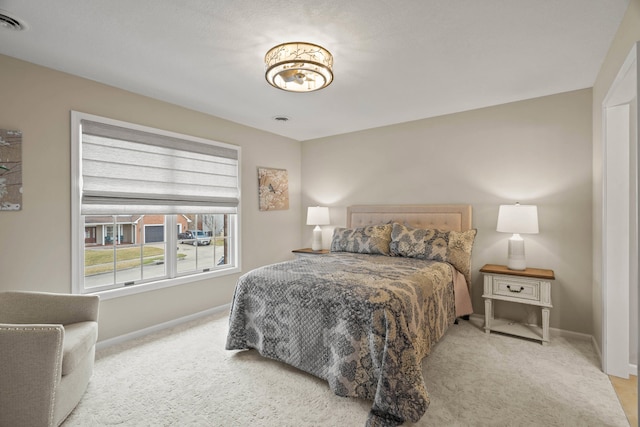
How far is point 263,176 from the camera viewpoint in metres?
4.52

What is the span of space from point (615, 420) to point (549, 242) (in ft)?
5.84

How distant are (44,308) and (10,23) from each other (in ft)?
6.30

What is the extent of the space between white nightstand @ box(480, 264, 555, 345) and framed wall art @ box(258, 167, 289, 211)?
298 cm

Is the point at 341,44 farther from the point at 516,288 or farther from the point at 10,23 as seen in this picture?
the point at 516,288

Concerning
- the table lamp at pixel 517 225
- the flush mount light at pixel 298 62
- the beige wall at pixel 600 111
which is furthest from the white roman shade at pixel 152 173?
the beige wall at pixel 600 111

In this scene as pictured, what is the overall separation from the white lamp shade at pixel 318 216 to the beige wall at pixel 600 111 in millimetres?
3129

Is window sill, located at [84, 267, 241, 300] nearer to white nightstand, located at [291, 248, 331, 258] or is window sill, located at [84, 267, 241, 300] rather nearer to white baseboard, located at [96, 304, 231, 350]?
white baseboard, located at [96, 304, 231, 350]

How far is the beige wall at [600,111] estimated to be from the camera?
5.86ft

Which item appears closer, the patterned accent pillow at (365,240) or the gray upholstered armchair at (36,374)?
the gray upholstered armchair at (36,374)

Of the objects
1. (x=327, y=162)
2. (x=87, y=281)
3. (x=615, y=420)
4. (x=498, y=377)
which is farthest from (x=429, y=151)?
(x=87, y=281)

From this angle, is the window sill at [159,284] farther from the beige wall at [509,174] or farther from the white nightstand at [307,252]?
the beige wall at [509,174]

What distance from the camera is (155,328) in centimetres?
327

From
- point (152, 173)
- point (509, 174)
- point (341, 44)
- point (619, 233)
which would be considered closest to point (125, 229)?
point (152, 173)

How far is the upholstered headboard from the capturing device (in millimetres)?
3678
